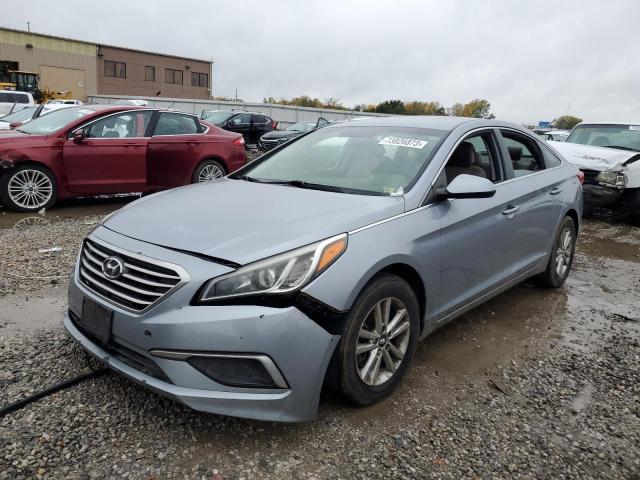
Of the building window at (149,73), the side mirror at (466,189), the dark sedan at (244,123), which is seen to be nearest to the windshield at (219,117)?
the dark sedan at (244,123)

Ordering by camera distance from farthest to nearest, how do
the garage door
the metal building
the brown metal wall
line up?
the brown metal wall → the garage door → the metal building

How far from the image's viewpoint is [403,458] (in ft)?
7.97

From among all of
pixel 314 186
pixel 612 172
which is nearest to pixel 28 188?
pixel 314 186

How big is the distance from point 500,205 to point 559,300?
1.66 meters

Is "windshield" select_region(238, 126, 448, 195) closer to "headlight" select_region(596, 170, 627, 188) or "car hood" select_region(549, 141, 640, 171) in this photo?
"car hood" select_region(549, 141, 640, 171)

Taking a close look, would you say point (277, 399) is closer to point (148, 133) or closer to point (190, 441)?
point (190, 441)

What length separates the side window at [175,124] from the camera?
833cm

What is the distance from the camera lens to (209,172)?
892 centimetres

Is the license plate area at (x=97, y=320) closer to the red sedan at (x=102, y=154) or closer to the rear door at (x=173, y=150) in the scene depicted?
the red sedan at (x=102, y=154)

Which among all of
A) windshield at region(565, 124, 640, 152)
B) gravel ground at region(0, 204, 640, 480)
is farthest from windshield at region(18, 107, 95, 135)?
windshield at region(565, 124, 640, 152)

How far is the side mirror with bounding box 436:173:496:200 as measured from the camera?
307 centimetres

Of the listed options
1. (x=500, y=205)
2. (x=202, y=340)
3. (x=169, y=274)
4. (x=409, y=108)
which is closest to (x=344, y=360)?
(x=202, y=340)

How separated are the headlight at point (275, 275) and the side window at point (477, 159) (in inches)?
60.3

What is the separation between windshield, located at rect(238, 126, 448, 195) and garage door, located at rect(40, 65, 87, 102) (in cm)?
5208
